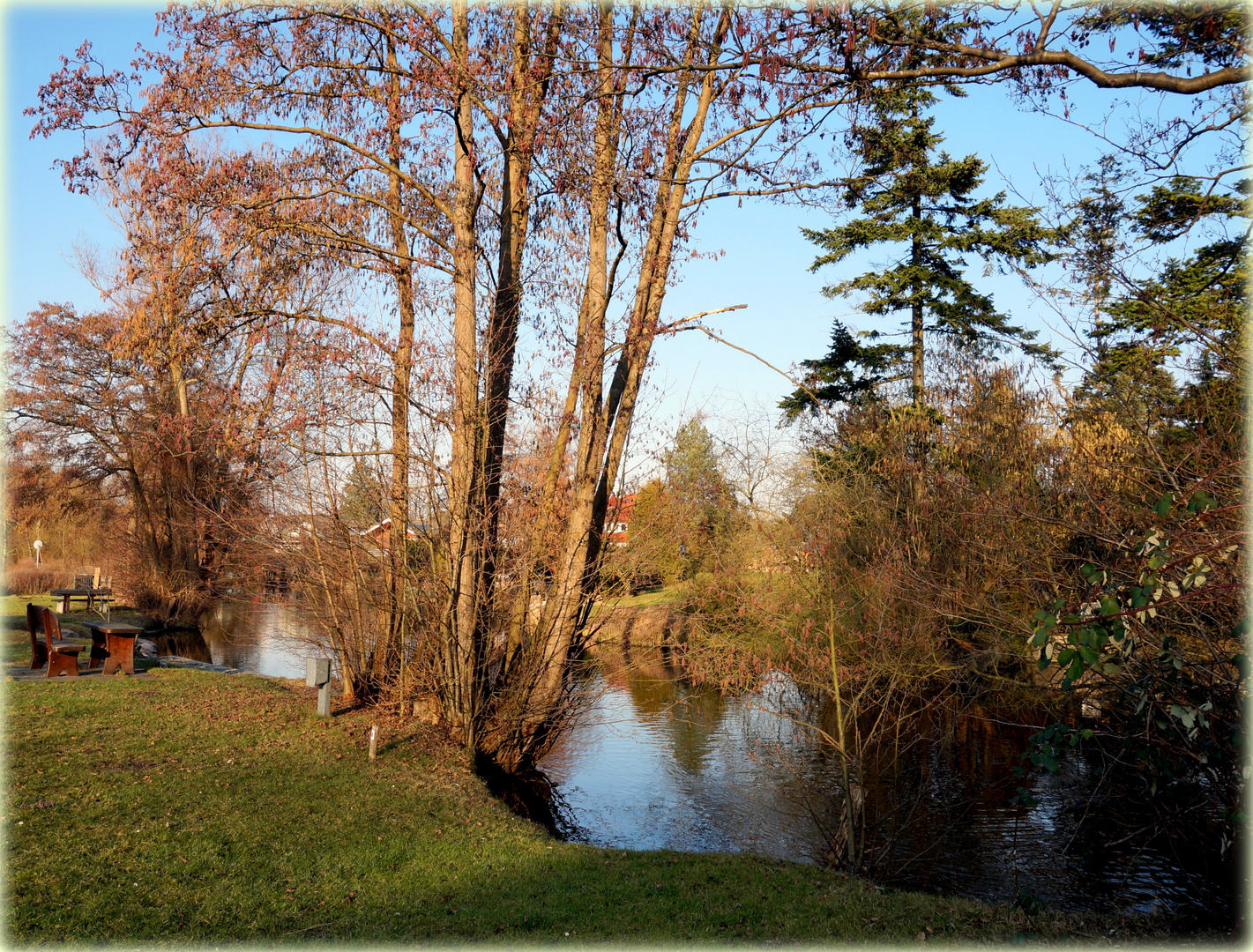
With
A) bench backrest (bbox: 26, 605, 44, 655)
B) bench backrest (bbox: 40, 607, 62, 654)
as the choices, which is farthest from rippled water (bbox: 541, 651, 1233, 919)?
bench backrest (bbox: 26, 605, 44, 655)

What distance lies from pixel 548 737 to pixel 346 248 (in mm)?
6808

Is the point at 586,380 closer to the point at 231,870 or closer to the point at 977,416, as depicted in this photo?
the point at 231,870

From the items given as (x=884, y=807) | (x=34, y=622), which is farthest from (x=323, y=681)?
(x=884, y=807)

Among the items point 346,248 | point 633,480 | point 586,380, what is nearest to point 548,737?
point 633,480

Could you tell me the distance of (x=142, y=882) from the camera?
16.7ft

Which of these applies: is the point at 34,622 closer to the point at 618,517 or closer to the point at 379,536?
the point at 379,536

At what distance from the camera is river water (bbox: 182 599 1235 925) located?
7918 mm

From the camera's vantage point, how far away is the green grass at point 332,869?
4.91m

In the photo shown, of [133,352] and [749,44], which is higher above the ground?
[749,44]

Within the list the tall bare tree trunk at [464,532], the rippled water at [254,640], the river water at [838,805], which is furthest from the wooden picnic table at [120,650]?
the tall bare tree trunk at [464,532]

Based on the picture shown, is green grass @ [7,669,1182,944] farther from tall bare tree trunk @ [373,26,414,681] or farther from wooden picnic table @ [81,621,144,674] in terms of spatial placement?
wooden picnic table @ [81,621,144,674]

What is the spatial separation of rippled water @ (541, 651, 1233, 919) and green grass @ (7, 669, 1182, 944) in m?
1.74

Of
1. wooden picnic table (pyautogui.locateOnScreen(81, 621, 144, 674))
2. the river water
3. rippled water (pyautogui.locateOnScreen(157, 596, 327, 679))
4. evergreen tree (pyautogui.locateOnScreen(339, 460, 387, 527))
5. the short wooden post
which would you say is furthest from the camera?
rippled water (pyautogui.locateOnScreen(157, 596, 327, 679))

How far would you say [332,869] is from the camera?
5.73m
